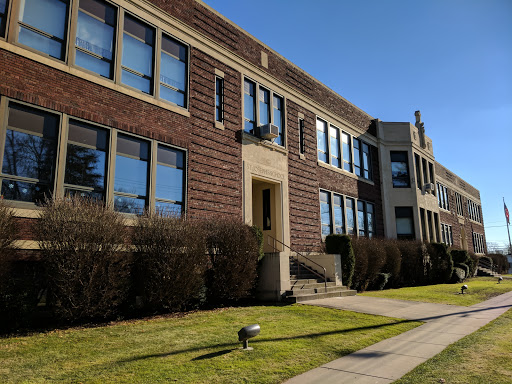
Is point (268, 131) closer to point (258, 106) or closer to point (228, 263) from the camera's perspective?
point (258, 106)

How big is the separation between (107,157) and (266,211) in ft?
26.1

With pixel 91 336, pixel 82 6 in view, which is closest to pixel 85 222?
pixel 91 336

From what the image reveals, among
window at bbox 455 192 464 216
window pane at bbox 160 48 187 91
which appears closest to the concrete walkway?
window pane at bbox 160 48 187 91

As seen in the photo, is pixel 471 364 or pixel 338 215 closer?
pixel 471 364

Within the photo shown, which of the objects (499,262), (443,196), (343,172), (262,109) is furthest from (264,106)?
(499,262)

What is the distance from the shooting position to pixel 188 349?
19.1 ft

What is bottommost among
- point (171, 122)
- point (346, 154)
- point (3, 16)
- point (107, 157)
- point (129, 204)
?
point (129, 204)

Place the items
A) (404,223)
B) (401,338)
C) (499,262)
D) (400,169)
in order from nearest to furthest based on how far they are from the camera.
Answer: (401,338)
(404,223)
(400,169)
(499,262)

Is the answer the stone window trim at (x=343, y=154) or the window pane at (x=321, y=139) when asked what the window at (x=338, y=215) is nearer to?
the stone window trim at (x=343, y=154)

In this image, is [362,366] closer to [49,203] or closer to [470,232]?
[49,203]

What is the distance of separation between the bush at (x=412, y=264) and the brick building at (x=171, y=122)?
278 cm

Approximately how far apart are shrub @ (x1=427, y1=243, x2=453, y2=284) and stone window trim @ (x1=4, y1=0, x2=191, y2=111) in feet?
49.1

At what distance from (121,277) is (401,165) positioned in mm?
22224

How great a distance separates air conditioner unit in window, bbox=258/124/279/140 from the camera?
51.3 ft
